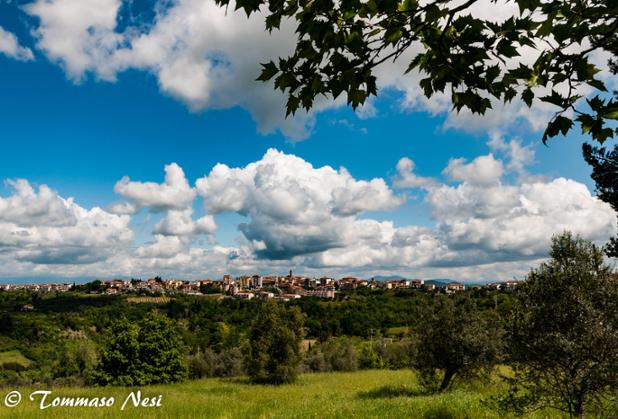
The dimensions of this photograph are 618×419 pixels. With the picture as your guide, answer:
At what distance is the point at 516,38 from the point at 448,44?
24.7 inches

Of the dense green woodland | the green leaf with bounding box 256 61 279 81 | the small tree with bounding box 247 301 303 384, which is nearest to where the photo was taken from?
the green leaf with bounding box 256 61 279 81

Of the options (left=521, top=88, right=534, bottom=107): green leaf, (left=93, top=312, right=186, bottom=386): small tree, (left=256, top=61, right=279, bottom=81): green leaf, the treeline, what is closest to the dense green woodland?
the treeline

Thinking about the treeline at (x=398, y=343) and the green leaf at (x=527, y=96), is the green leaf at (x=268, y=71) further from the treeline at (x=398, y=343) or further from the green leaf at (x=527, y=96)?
the treeline at (x=398, y=343)

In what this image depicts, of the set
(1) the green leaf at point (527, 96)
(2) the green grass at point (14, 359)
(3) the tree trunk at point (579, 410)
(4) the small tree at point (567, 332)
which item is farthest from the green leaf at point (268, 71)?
(2) the green grass at point (14, 359)

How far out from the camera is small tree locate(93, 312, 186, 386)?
141 ft

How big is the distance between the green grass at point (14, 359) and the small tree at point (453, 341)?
74434mm

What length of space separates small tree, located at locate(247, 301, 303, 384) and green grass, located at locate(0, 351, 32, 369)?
5309 cm

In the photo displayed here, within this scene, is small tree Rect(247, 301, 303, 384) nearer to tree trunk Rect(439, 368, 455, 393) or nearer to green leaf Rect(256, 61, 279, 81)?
tree trunk Rect(439, 368, 455, 393)

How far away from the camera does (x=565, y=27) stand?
12.3 feet

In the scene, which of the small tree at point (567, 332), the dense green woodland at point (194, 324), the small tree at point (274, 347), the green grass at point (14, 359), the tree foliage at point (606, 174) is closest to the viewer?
the small tree at point (567, 332)

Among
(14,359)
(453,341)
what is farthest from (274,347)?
(14,359)

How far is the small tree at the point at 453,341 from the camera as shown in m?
25.7

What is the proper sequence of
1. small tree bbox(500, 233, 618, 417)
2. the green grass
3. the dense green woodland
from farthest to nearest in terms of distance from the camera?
the dense green woodland
the green grass
small tree bbox(500, 233, 618, 417)

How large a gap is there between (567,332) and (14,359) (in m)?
94.0
